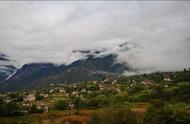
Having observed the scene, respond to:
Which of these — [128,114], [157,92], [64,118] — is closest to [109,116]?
[128,114]

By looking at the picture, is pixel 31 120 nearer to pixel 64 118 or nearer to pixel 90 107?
pixel 64 118

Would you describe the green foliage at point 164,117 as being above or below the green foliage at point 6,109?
below

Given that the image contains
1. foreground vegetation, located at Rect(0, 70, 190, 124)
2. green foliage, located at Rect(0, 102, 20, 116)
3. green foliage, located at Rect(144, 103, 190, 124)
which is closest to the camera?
green foliage, located at Rect(144, 103, 190, 124)

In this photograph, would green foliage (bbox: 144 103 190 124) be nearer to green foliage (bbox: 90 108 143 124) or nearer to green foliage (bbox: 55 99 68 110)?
green foliage (bbox: 90 108 143 124)

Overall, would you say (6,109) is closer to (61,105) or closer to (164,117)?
(61,105)

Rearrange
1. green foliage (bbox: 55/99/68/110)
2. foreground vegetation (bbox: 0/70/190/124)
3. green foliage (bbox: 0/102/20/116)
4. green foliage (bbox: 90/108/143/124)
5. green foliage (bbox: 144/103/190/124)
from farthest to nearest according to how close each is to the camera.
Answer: green foliage (bbox: 55/99/68/110) → green foliage (bbox: 0/102/20/116) → foreground vegetation (bbox: 0/70/190/124) → green foliage (bbox: 144/103/190/124) → green foliage (bbox: 90/108/143/124)

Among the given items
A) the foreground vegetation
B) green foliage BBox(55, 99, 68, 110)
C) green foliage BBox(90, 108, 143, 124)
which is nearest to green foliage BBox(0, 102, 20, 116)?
the foreground vegetation

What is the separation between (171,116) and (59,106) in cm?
6020

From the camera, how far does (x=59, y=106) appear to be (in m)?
126

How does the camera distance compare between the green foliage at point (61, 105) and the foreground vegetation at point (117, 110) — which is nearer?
the foreground vegetation at point (117, 110)

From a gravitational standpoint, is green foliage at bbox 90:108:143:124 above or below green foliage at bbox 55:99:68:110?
below

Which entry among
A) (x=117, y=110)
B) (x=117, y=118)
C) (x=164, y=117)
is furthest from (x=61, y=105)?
(x=164, y=117)

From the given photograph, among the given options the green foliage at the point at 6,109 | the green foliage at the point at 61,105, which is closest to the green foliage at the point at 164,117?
the green foliage at the point at 6,109

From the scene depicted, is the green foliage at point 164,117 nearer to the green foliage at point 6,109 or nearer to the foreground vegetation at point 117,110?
the foreground vegetation at point 117,110
